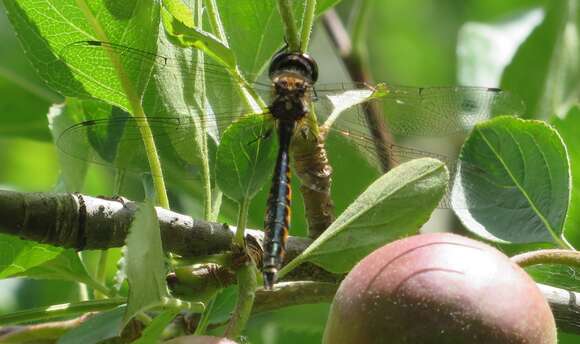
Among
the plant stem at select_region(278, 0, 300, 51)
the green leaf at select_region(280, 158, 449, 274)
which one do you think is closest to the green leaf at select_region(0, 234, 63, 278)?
the green leaf at select_region(280, 158, 449, 274)

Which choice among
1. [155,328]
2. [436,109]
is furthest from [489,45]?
[155,328]

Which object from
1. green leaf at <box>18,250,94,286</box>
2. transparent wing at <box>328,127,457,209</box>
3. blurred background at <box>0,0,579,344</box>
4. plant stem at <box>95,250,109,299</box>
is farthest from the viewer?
blurred background at <box>0,0,579,344</box>

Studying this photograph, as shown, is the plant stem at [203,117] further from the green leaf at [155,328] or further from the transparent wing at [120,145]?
the green leaf at [155,328]

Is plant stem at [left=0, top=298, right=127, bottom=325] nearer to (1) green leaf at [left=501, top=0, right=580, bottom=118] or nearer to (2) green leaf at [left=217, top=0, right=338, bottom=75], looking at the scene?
(2) green leaf at [left=217, top=0, right=338, bottom=75]

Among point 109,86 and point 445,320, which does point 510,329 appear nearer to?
point 445,320

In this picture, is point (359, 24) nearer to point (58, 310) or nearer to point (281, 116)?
point (281, 116)

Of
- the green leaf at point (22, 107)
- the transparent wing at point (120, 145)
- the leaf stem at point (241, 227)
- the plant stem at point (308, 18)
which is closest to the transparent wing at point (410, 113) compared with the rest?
the transparent wing at point (120, 145)

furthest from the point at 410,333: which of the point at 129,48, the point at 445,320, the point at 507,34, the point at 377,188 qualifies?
the point at 507,34
